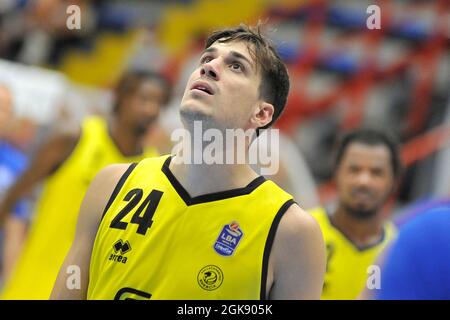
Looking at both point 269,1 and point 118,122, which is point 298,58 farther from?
point 118,122

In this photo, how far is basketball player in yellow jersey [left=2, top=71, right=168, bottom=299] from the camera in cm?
545

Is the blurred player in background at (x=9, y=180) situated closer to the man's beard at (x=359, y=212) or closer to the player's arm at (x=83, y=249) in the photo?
the man's beard at (x=359, y=212)

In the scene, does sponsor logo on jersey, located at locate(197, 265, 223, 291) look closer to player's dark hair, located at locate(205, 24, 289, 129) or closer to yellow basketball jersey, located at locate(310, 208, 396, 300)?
player's dark hair, located at locate(205, 24, 289, 129)

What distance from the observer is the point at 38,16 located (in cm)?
1121

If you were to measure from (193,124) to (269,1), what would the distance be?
7.91m

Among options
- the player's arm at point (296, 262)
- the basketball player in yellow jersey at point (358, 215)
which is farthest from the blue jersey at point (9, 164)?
the player's arm at point (296, 262)

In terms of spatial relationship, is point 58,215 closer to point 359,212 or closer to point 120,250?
point 359,212

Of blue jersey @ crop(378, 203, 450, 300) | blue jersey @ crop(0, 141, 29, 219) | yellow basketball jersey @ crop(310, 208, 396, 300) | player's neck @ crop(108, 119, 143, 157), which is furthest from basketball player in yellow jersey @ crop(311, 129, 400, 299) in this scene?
blue jersey @ crop(0, 141, 29, 219)

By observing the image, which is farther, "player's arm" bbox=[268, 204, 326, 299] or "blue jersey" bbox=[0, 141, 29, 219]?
"blue jersey" bbox=[0, 141, 29, 219]

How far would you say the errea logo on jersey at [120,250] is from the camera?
129 inches

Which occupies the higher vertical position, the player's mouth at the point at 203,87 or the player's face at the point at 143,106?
the player's face at the point at 143,106

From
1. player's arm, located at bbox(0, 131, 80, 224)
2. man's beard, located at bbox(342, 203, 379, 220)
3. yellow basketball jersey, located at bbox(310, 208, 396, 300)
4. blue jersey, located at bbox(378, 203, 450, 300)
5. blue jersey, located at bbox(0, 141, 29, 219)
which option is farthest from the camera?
blue jersey, located at bbox(0, 141, 29, 219)

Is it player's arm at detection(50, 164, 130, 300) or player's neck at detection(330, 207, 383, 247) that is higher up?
player's neck at detection(330, 207, 383, 247)

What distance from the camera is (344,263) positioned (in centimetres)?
527
